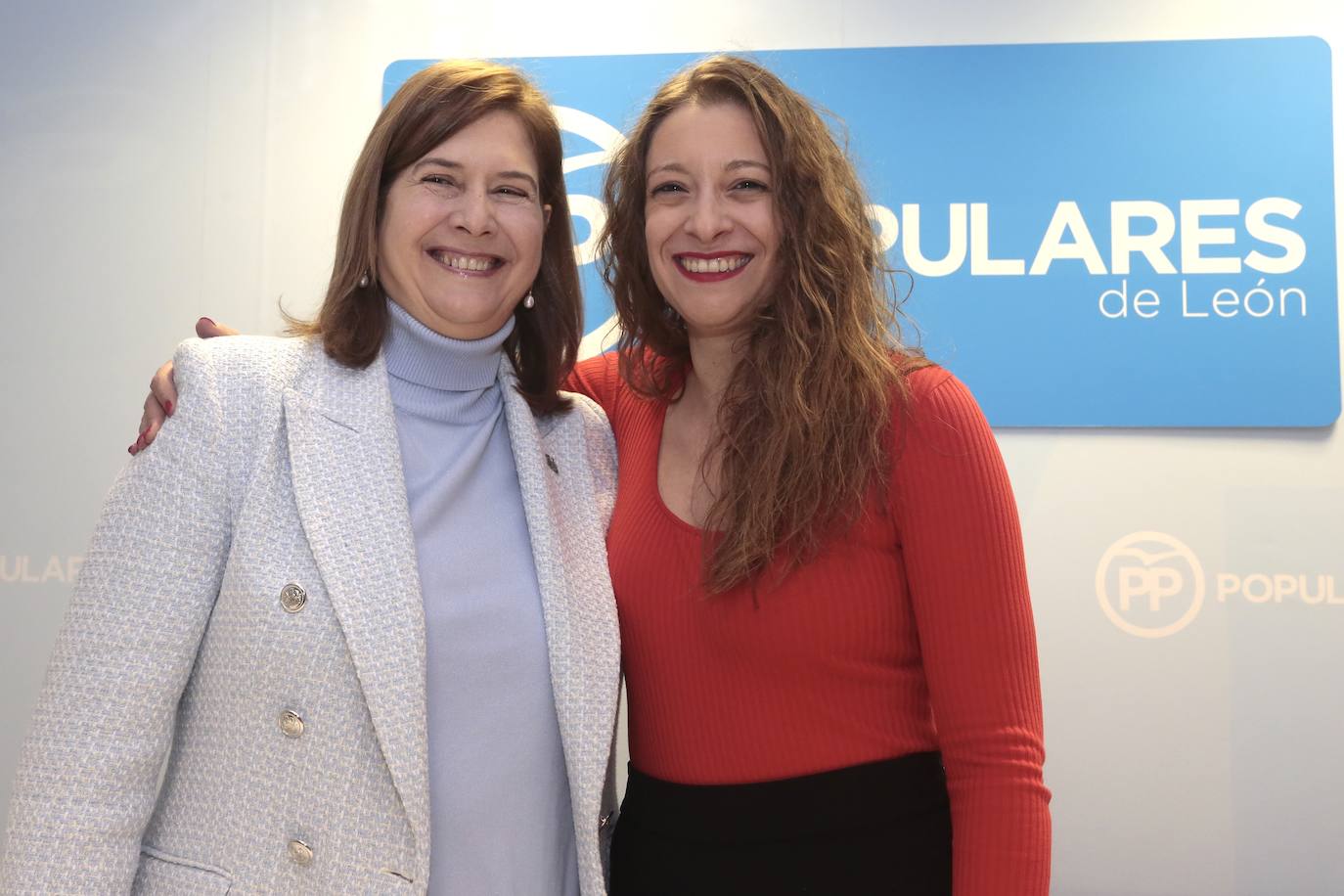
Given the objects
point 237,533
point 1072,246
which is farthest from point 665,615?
point 1072,246

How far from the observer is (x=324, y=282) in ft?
10.2

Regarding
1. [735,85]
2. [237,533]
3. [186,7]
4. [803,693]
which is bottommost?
[803,693]

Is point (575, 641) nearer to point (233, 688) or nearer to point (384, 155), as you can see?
point (233, 688)

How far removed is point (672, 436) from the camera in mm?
1761

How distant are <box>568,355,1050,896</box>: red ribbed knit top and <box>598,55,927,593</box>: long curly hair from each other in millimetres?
49

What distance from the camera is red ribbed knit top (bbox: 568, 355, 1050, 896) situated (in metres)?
1.44

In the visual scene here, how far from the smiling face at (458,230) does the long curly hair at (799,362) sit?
0.26 meters

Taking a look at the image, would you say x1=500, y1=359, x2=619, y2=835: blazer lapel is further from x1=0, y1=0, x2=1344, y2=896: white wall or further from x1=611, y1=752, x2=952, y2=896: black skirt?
x1=0, y1=0, x2=1344, y2=896: white wall

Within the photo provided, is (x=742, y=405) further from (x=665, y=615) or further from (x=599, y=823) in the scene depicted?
(x=599, y=823)

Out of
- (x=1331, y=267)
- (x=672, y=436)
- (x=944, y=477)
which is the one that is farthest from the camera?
(x=1331, y=267)

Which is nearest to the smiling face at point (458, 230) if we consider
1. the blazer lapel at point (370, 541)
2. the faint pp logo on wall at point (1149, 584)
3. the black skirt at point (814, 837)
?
the blazer lapel at point (370, 541)

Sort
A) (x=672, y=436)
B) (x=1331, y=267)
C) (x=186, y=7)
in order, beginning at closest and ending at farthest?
(x=672, y=436) < (x=1331, y=267) < (x=186, y=7)

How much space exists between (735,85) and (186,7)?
232 cm

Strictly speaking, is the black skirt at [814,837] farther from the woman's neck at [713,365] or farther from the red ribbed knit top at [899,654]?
the woman's neck at [713,365]
